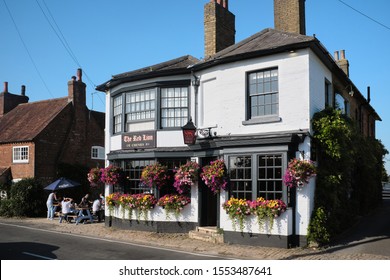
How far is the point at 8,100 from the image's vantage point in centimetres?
3297

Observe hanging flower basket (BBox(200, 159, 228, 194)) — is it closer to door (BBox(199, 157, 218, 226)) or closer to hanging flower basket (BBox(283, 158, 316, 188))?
door (BBox(199, 157, 218, 226))

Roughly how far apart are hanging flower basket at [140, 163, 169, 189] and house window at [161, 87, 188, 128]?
73.4 inches

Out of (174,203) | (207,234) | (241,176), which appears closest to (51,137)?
(174,203)

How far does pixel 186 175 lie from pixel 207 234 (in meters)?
2.28

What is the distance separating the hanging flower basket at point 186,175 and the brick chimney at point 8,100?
77.1 ft

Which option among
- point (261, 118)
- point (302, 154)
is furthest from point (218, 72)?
point (302, 154)

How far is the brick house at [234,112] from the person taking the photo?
12.8 m

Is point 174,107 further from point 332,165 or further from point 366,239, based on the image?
point 366,239

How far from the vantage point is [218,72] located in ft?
48.7

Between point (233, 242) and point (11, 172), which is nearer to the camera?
point (233, 242)

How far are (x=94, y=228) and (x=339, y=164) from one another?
434 inches

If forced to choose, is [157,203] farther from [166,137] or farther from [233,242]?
[233,242]
